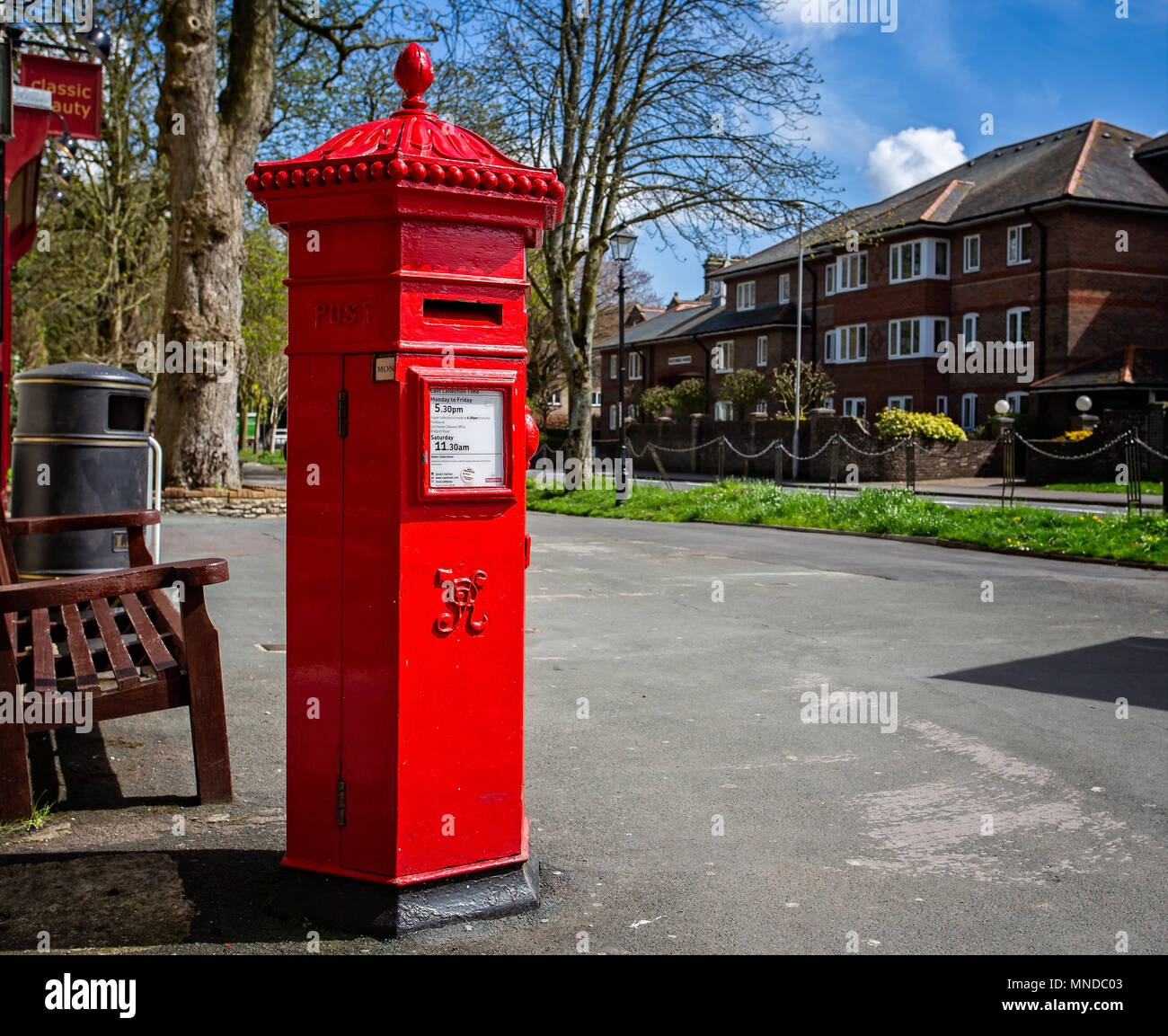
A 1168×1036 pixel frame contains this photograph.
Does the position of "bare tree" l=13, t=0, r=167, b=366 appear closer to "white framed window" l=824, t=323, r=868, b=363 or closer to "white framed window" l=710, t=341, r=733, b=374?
"white framed window" l=824, t=323, r=868, b=363

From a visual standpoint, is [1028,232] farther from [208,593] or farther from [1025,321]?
[208,593]

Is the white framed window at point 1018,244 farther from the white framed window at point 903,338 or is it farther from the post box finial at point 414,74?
the post box finial at point 414,74

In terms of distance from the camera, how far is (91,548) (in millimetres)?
7328

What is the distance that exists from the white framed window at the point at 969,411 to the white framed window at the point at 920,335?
2.21 m

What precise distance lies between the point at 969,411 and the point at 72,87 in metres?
35.4

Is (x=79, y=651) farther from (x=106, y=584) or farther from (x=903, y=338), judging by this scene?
(x=903, y=338)

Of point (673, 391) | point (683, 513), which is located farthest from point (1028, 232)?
point (683, 513)

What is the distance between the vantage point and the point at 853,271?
47.5 meters

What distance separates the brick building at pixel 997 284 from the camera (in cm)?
3812

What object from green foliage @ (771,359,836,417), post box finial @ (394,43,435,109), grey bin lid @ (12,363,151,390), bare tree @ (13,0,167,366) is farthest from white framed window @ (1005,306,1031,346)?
post box finial @ (394,43,435,109)

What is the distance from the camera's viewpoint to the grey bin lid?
7223 mm

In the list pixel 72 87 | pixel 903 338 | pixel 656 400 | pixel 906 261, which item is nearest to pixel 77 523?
pixel 72 87

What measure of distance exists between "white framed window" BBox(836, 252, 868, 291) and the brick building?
0.07 meters

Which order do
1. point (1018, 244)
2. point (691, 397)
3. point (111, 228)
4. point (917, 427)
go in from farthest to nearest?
point (691, 397), point (1018, 244), point (917, 427), point (111, 228)
